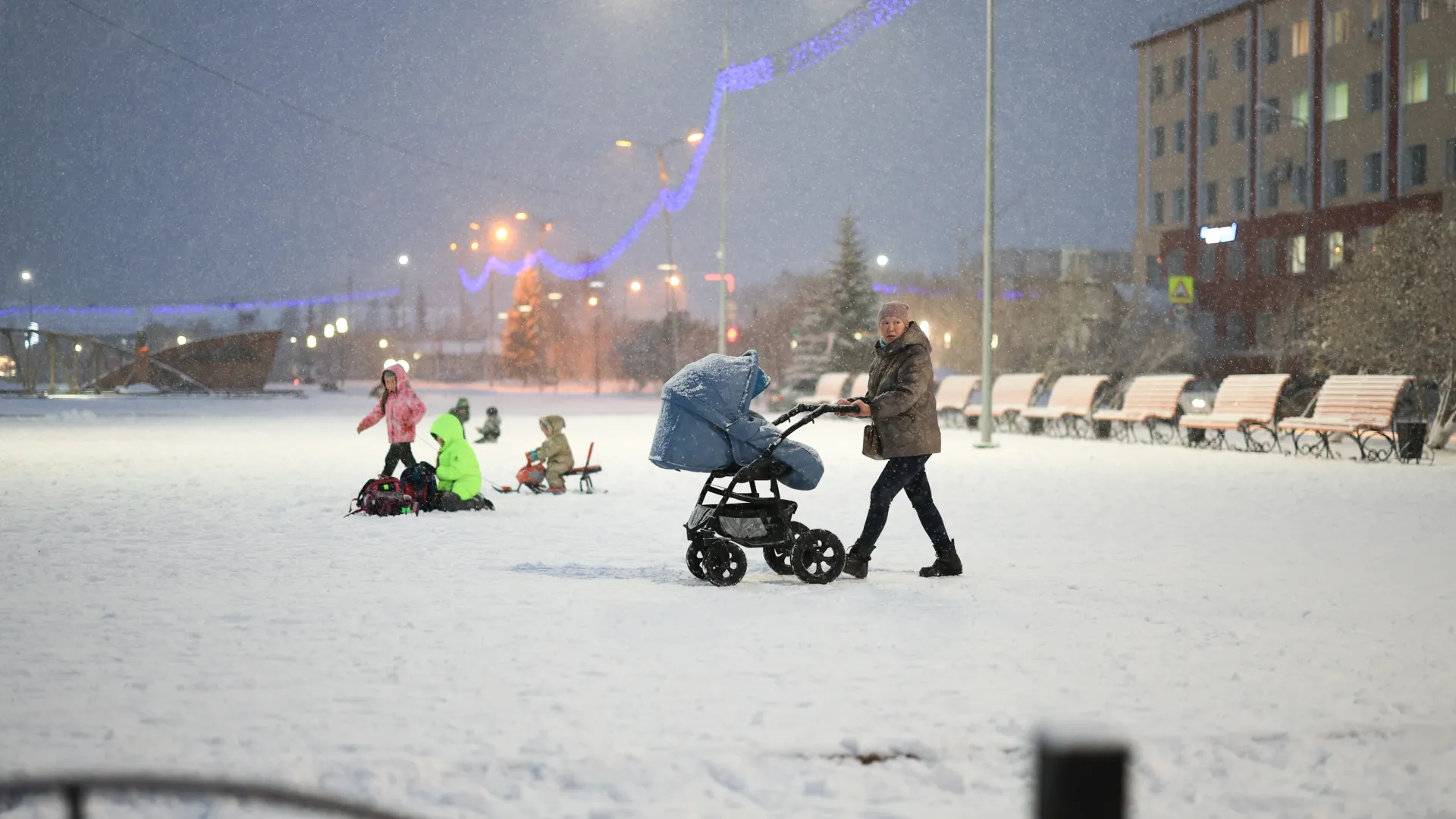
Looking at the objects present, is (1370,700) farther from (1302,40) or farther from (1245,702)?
(1302,40)

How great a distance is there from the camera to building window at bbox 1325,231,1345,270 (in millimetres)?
53312

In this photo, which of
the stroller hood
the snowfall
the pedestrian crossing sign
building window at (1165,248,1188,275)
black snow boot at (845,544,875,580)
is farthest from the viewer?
building window at (1165,248,1188,275)

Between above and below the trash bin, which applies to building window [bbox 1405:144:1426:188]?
above

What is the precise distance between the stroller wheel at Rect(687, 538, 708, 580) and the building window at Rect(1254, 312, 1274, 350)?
171ft

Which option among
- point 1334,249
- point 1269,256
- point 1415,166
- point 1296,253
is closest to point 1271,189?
point 1269,256

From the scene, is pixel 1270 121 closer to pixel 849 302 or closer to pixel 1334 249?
pixel 1334 249

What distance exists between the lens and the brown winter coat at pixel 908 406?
873cm

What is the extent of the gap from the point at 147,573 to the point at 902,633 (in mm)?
5132

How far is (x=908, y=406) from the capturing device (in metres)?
8.73

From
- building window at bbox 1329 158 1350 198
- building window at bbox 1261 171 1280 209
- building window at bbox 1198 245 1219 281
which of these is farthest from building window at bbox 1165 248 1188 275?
building window at bbox 1329 158 1350 198

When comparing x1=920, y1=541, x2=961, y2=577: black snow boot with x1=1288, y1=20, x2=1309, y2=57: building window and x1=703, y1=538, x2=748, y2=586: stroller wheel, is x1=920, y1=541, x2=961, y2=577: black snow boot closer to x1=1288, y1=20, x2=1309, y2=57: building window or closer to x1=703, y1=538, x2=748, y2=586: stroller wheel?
x1=703, y1=538, x2=748, y2=586: stroller wheel

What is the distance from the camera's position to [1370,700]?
18.3ft

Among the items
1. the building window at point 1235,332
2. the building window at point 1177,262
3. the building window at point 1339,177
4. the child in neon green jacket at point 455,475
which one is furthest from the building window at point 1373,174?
the child in neon green jacket at point 455,475

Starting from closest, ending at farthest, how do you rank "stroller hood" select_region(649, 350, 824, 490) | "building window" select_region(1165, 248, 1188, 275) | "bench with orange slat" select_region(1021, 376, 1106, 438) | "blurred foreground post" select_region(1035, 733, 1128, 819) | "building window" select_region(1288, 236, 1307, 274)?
1. "blurred foreground post" select_region(1035, 733, 1128, 819)
2. "stroller hood" select_region(649, 350, 824, 490)
3. "bench with orange slat" select_region(1021, 376, 1106, 438)
4. "building window" select_region(1288, 236, 1307, 274)
5. "building window" select_region(1165, 248, 1188, 275)
